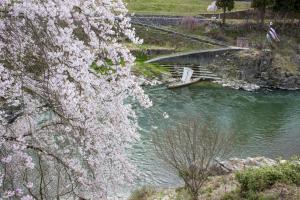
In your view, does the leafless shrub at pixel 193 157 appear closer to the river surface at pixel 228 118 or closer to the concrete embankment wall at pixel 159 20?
the river surface at pixel 228 118

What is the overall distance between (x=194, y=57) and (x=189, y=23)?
5.68 meters

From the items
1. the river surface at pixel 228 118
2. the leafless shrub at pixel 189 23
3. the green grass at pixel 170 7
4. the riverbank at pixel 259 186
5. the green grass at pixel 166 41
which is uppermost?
the green grass at pixel 170 7

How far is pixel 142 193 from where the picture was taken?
Result: 12945 mm

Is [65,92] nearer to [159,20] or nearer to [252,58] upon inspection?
[252,58]

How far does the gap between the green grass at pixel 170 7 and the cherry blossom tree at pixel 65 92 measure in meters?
34.0

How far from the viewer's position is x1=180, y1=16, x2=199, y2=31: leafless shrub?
3769 cm

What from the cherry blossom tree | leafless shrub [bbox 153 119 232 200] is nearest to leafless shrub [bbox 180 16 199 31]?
leafless shrub [bbox 153 119 232 200]

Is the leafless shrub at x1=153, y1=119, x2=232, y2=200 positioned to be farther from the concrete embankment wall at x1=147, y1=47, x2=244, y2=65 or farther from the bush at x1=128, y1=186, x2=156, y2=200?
the concrete embankment wall at x1=147, y1=47, x2=244, y2=65

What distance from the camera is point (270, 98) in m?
27.7

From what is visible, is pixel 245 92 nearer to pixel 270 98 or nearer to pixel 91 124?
pixel 270 98

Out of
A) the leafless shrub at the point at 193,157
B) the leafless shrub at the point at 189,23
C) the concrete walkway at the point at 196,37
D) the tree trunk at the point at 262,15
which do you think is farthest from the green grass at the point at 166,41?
the leafless shrub at the point at 193,157

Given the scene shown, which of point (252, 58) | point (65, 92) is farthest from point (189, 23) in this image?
point (65, 92)

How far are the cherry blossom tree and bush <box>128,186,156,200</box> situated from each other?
5378mm

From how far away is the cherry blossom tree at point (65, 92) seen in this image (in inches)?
202
